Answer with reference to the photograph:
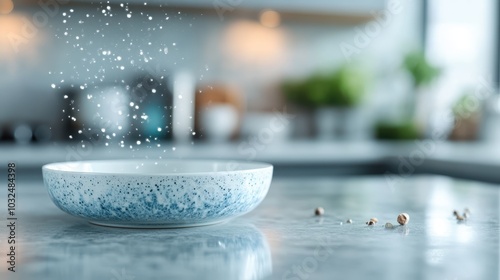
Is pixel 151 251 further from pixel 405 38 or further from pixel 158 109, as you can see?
pixel 405 38

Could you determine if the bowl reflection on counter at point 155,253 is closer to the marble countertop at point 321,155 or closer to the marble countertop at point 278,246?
the marble countertop at point 278,246

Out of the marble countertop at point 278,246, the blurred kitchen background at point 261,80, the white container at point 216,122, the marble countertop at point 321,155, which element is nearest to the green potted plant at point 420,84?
the blurred kitchen background at point 261,80

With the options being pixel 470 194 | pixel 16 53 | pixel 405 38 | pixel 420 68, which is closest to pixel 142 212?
pixel 470 194

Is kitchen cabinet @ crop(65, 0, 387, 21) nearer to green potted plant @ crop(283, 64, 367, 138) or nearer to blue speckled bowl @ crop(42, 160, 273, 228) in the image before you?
green potted plant @ crop(283, 64, 367, 138)

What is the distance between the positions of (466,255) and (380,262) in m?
0.11

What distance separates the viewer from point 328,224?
881 mm

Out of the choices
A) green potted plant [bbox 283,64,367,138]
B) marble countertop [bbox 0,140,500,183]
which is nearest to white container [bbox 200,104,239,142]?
marble countertop [bbox 0,140,500,183]

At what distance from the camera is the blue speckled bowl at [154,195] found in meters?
0.74

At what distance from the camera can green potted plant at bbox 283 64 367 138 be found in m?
3.29

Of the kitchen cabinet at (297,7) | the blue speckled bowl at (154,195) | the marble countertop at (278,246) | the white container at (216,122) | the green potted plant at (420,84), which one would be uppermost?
the kitchen cabinet at (297,7)

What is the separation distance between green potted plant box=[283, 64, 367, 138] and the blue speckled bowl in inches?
98.7

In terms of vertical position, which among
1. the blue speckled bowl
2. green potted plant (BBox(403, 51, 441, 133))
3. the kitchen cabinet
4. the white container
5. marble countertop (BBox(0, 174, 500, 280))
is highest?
the kitchen cabinet

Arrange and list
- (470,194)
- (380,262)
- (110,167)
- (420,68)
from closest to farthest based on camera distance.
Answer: (380,262), (110,167), (470,194), (420,68)

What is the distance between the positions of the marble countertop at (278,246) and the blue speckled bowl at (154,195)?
0.07ft
